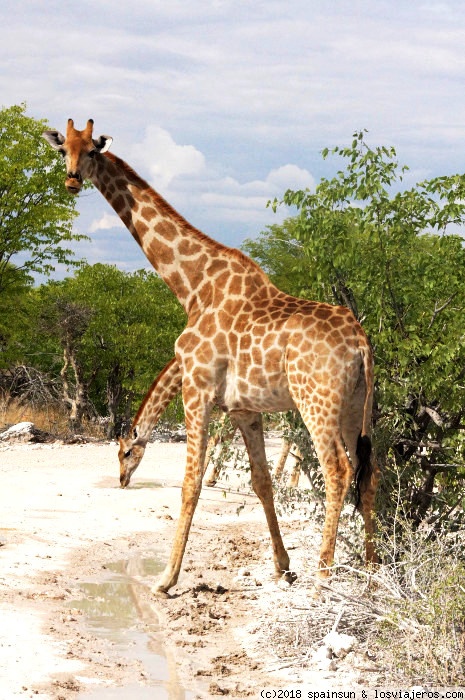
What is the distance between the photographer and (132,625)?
28.8ft

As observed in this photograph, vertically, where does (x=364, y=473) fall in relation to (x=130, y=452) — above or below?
above

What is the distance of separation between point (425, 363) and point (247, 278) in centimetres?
186

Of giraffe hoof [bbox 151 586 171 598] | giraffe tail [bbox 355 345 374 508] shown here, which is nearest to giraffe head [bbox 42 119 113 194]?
giraffe tail [bbox 355 345 374 508]

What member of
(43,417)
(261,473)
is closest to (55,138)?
(261,473)

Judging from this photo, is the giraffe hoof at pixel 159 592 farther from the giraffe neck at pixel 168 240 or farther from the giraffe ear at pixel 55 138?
the giraffe ear at pixel 55 138

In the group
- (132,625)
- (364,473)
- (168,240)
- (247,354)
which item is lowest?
(132,625)

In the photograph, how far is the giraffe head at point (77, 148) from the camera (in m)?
9.64

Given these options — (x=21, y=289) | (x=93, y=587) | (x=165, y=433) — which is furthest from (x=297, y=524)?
(x=21, y=289)

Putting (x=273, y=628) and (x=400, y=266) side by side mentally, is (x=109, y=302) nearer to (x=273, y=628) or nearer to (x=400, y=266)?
(x=400, y=266)

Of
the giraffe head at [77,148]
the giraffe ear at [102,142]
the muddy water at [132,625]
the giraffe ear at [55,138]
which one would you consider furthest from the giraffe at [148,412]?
the giraffe ear at [55,138]

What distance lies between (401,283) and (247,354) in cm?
187

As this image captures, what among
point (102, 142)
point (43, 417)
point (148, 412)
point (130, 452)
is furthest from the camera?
point (43, 417)

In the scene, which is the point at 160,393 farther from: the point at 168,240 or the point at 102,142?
the point at 102,142

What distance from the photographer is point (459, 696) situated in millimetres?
6441
